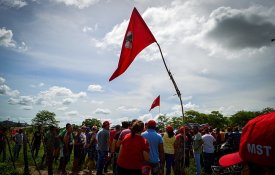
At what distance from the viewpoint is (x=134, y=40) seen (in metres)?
7.21

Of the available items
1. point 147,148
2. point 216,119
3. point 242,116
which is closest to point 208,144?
point 147,148

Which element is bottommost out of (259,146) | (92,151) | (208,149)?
(92,151)

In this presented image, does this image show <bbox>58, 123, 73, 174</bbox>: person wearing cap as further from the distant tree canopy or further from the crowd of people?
the distant tree canopy

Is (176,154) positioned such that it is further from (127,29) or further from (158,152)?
(127,29)

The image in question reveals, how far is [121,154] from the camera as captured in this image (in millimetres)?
6414

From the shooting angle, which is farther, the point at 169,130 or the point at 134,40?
the point at 169,130

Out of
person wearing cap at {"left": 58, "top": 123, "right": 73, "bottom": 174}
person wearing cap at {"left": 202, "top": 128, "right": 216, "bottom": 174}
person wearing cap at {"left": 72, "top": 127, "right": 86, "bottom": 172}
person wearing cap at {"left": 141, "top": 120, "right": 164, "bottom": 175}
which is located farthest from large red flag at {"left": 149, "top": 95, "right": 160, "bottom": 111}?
person wearing cap at {"left": 141, "top": 120, "right": 164, "bottom": 175}

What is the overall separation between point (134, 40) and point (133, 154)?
2.93 m

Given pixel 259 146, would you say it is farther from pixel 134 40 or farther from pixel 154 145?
pixel 154 145

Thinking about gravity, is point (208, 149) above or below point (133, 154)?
below

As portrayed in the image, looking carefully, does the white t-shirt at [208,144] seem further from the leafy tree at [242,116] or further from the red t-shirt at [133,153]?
the leafy tree at [242,116]

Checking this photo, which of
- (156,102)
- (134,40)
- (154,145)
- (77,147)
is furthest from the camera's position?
(156,102)

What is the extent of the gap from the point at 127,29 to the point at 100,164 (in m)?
6.21

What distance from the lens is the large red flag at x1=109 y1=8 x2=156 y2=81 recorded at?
281 inches
